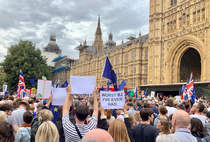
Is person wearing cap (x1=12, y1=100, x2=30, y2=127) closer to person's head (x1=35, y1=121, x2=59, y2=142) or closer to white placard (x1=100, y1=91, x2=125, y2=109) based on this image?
white placard (x1=100, y1=91, x2=125, y2=109)

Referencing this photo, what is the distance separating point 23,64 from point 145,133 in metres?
38.7

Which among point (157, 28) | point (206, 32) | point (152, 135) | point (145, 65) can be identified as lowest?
point (152, 135)

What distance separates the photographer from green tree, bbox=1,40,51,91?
3721cm

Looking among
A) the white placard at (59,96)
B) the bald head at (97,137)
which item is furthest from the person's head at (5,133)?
the white placard at (59,96)

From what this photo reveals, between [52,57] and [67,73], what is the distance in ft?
71.6


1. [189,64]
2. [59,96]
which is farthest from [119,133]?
[189,64]

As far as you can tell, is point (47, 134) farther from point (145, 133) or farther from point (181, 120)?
point (181, 120)

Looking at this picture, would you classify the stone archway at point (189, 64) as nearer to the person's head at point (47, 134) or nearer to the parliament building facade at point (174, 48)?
the parliament building facade at point (174, 48)

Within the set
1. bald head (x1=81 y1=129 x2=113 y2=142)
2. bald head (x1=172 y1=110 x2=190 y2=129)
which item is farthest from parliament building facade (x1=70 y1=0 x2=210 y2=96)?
bald head (x1=81 y1=129 x2=113 y2=142)

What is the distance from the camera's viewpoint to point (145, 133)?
3.94 metres

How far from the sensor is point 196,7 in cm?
2381

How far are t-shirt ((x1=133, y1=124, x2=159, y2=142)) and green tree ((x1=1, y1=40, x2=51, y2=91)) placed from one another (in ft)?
119

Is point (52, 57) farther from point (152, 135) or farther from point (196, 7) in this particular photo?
point (152, 135)

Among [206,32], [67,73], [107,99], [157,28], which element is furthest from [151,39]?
[67,73]
